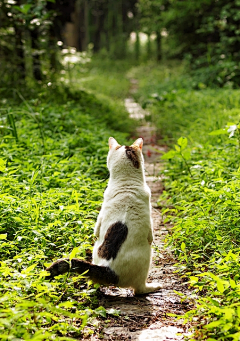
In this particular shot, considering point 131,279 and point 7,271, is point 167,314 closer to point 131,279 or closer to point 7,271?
point 131,279

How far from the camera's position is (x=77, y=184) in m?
4.56

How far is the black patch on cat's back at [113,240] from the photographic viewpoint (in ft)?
9.65

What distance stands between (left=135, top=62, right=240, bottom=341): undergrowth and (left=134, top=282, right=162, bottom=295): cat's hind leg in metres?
0.29

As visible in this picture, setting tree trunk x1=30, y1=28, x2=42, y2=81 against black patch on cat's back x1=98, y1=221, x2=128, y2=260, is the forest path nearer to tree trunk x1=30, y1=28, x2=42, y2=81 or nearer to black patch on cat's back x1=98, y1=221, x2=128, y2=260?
black patch on cat's back x1=98, y1=221, x2=128, y2=260

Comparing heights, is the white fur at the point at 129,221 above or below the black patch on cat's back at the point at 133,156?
below

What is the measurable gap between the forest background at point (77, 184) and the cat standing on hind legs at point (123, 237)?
179 millimetres

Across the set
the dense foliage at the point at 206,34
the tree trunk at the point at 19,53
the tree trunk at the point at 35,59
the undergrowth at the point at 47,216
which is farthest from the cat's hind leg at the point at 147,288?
the dense foliage at the point at 206,34

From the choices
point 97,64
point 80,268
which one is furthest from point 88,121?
point 97,64

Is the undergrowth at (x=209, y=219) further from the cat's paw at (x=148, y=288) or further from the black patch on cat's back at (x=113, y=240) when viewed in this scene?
the black patch on cat's back at (x=113, y=240)

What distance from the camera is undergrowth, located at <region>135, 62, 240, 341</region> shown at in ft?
8.27

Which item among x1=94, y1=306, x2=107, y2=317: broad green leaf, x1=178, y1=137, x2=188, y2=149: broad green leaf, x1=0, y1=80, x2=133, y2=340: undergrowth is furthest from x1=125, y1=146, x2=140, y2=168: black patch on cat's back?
x1=178, y1=137, x2=188, y2=149: broad green leaf

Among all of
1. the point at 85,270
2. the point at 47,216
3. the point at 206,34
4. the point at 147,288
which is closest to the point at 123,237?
the point at 85,270

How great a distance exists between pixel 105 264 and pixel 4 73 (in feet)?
23.9

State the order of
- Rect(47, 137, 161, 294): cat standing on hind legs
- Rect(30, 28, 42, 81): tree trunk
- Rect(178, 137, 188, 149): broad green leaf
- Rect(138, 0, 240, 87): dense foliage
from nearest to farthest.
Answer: Rect(47, 137, 161, 294): cat standing on hind legs < Rect(178, 137, 188, 149): broad green leaf < Rect(30, 28, 42, 81): tree trunk < Rect(138, 0, 240, 87): dense foliage
